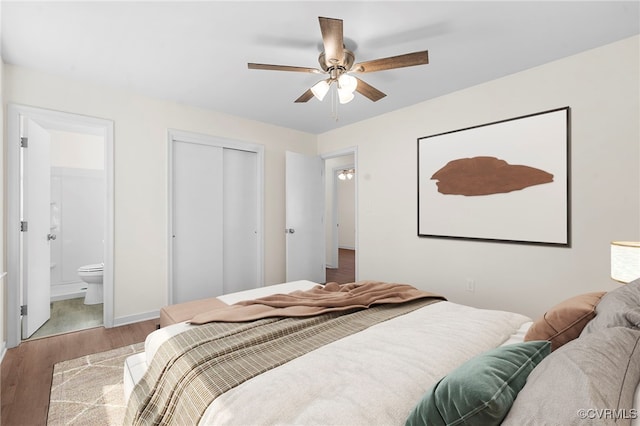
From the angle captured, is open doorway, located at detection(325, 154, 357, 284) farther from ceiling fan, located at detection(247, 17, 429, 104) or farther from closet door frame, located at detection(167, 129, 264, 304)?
ceiling fan, located at detection(247, 17, 429, 104)

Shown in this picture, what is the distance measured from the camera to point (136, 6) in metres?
1.86

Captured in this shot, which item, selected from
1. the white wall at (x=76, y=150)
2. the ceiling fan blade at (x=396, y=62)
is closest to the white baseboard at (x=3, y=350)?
the white wall at (x=76, y=150)

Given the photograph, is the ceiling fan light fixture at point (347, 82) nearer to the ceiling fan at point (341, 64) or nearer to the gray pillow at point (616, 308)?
the ceiling fan at point (341, 64)

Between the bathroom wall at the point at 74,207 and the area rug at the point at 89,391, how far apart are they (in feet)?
8.29

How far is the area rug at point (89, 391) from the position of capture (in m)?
1.68

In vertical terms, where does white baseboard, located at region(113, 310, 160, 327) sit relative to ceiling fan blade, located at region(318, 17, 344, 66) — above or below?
below

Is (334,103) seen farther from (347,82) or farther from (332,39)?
(332,39)

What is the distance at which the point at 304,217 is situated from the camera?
4527 millimetres

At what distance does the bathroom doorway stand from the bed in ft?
6.23

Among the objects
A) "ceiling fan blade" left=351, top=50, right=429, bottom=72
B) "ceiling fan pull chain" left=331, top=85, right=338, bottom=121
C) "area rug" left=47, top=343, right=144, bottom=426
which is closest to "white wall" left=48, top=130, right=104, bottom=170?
"area rug" left=47, top=343, right=144, bottom=426

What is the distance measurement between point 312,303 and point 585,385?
140cm

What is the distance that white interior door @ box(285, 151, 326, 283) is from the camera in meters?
4.33

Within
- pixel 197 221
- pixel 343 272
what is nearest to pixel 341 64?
pixel 197 221

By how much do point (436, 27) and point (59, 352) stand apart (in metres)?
3.94
